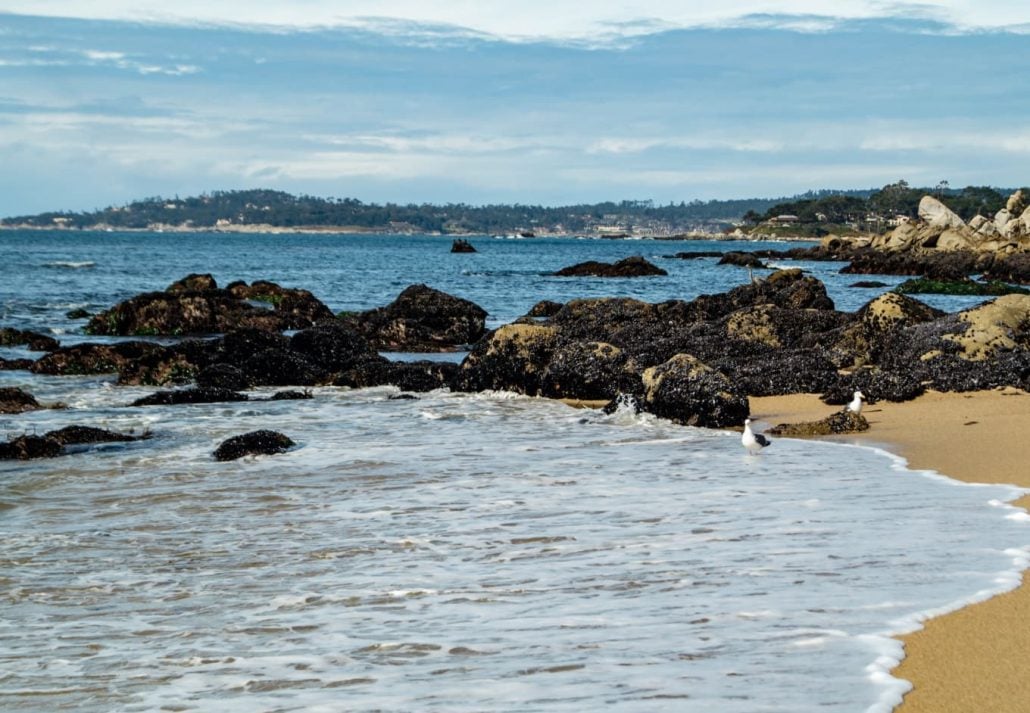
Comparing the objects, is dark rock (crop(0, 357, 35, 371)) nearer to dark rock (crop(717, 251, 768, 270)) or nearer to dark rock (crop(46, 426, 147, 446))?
dark rock (crop(46, 426, 147, 446))

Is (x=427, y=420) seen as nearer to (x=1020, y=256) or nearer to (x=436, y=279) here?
(x=436, y=279)

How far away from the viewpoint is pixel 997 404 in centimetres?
1377

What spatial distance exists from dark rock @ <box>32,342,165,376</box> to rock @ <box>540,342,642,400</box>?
7.50 metres

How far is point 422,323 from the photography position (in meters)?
26.5

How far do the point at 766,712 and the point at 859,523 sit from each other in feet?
12.1

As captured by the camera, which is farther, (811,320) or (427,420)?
(811,320)

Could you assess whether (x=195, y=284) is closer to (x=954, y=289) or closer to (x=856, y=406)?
(x=856, y=406)

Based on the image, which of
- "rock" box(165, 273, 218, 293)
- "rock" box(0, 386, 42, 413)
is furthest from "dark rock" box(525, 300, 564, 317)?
"rock" box(0, 386, 42, 413)

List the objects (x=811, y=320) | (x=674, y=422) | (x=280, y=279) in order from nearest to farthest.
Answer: (x=674, y=422), (x=811, y=320), (x=280, y=279)

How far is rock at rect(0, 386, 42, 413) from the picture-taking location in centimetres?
1532

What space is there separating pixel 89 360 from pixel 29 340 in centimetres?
521

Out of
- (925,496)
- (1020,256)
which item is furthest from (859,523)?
(1020,256)

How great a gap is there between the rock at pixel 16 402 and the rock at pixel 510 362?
19.7 ft

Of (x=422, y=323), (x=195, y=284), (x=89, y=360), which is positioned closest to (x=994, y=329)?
(x=422, y=323)
